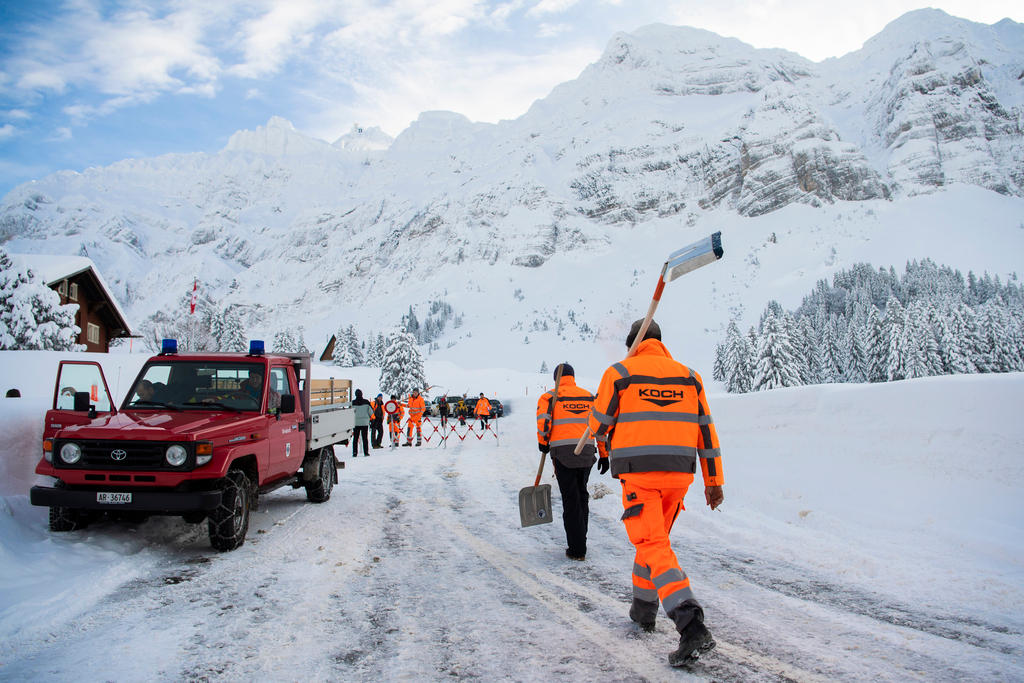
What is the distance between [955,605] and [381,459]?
14.2 meters

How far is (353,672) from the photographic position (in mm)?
3373

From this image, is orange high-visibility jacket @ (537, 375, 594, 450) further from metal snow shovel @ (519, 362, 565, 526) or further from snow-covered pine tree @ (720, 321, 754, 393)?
snow-covered pine tree @ (720, 321, 754, 393)

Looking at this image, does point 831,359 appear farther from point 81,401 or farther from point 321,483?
point 81,401

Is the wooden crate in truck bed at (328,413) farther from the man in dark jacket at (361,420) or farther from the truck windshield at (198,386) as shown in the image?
the man in dark jacket at (361,420)

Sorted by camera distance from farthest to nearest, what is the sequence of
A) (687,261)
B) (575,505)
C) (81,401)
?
(81,401), (575,505), (687,261)

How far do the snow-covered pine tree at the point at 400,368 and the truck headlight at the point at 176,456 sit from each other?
147 ft

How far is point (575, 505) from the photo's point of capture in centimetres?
597

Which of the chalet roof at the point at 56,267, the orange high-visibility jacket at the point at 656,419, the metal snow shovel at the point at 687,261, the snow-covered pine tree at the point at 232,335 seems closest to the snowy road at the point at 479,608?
the orange high-visibility jacket at the point at 656,419

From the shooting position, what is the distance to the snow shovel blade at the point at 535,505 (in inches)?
264

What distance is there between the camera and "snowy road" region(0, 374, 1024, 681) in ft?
11.3

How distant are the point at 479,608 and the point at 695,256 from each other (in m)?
3.12

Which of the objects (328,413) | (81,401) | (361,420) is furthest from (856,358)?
(81,401)

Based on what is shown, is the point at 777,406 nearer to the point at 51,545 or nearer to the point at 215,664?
the point at 215,664

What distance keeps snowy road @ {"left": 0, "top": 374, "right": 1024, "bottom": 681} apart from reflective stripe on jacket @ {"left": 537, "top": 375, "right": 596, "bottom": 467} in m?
1.04
